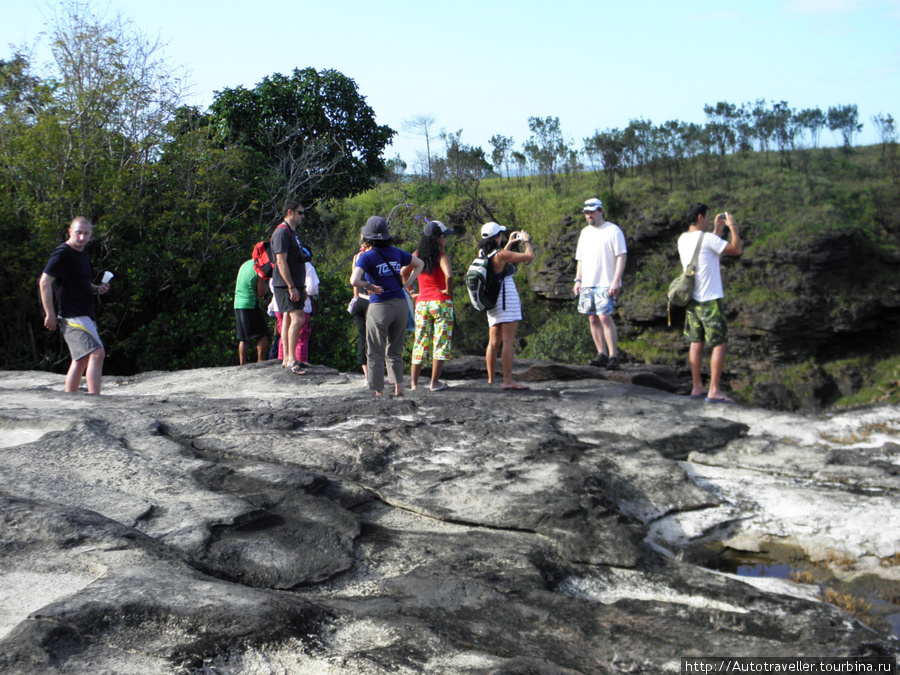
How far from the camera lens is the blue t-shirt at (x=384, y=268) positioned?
613 cm

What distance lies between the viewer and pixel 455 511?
13.2ft

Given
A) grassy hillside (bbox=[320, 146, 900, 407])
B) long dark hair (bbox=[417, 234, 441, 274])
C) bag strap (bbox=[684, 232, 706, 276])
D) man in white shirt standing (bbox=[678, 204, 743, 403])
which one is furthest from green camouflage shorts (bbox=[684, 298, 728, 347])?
grassy hillside (bbox=[320, 146, 900, 407])

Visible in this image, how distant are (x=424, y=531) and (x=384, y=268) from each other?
2.88 metres

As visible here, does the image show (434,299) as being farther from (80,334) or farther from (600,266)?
(80,334)

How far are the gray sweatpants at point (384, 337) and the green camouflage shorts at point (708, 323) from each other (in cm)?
248

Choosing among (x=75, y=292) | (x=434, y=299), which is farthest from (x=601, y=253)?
(x=75, y=292)

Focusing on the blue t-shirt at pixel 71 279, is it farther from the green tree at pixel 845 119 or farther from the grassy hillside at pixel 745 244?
the green tree at pixel 845 119

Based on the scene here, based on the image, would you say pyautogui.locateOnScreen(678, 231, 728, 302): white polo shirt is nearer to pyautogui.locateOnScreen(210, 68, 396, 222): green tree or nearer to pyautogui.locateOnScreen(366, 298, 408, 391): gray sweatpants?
pyautogui.locateOnScreen(366, 298, 408, 391): gray sweatpants

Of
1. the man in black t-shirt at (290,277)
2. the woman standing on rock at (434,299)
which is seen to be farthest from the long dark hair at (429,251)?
the man in black t-shirt at (290,277)

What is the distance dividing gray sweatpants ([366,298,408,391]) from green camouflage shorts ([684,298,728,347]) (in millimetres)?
2478

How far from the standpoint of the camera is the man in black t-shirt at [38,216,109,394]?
5.87 metres

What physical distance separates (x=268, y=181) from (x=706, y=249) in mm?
10885

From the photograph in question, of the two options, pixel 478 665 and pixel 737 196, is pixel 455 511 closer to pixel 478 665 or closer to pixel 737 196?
pixel 478 665

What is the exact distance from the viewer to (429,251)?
21.6ft
